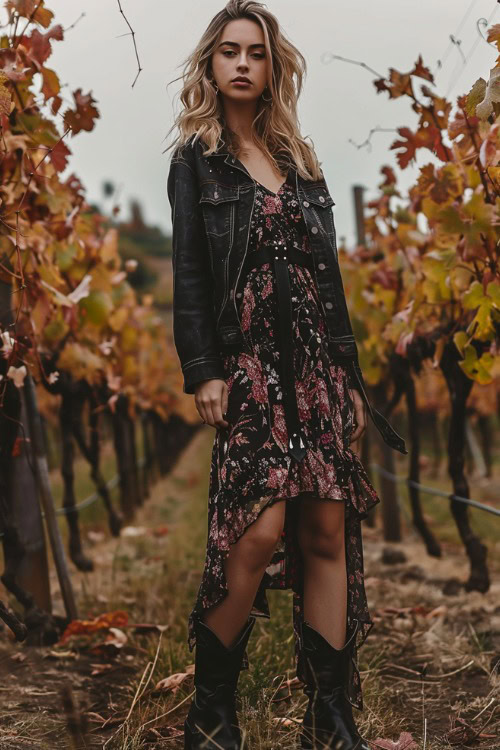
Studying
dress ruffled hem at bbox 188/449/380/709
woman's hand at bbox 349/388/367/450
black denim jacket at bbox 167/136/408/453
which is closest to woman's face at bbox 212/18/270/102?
black denim jacket at bbox 167/136/408/453

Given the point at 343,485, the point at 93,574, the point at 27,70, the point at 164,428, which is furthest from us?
the point at 164,428

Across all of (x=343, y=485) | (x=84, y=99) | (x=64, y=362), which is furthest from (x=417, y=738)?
(x=64, y=362)

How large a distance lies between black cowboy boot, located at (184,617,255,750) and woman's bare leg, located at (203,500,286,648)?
0.08 ft

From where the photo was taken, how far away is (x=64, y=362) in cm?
402

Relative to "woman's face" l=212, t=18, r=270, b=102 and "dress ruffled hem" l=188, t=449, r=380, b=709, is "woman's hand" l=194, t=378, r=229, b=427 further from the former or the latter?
"woman's face" l=212, t=18, r=270, b=102

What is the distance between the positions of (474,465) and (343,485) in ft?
50.8

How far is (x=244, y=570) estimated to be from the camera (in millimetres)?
1865

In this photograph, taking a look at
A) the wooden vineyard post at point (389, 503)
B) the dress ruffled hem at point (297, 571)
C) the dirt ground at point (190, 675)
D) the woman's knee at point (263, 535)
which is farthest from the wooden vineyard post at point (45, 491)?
the wooden vineyard post at point (389, 503)

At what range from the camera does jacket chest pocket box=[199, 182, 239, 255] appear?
2.00 meters

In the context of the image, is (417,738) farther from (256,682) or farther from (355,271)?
(355,271)

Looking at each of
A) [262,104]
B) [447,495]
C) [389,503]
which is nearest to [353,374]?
[262,104]

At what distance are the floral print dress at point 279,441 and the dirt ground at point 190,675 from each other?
0.77ft

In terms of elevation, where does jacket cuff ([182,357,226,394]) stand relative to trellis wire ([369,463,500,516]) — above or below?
above

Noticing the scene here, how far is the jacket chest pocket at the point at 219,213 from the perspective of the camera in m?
2.00
